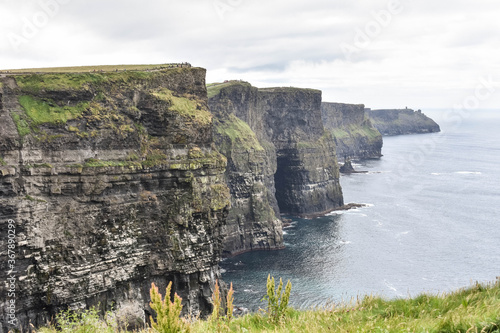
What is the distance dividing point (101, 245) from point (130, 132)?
48.9ft

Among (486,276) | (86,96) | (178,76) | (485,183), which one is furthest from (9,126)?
(485,183)

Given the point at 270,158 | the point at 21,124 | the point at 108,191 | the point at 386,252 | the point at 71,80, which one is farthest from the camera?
the point at 270,158

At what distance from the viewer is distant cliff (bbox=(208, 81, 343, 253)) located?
108188mm

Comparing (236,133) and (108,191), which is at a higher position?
(236,133)

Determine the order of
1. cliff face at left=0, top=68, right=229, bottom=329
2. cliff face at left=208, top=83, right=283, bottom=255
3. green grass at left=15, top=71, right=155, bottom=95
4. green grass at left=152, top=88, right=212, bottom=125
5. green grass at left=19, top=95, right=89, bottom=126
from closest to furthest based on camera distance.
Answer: cliff face at left=0, top=68, right=229, bottom=329
green grass at left=19, top=95, right=89, bottom=126
green grass at left=15, top=71, right=155, bottom=95
green grass at left=152, top=88, right=212, bottom=125
cliff face at left=208, top=83, right=283, bottom=255

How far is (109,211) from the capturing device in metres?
52.6

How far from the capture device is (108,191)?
53.2 meters

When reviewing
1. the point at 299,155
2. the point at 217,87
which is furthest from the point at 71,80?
the point at 299,155

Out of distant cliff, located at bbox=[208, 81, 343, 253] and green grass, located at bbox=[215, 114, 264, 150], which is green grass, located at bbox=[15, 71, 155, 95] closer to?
green grass, located at bbox=[215, 114, 264, 150]

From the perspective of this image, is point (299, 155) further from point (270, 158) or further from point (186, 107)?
point (186, 107)

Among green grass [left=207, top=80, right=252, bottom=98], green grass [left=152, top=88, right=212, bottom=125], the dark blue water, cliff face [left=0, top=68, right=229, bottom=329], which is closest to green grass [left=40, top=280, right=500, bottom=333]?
cliff face [left=0, top=68, right=229, bottom=329]

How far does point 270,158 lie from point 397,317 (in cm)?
12139

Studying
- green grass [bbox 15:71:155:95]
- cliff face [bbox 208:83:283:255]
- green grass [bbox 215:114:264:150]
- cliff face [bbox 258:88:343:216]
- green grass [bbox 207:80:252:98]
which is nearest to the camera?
green grass [bbox 15:71:155:95]

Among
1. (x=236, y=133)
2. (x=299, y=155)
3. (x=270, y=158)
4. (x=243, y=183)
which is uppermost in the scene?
(x=236, y=133)
